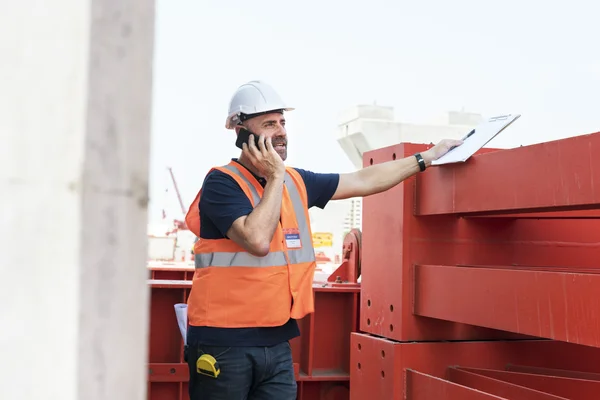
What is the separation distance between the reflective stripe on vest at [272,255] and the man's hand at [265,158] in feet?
0.35

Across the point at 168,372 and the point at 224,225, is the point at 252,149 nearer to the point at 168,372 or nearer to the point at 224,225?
the point at 224,225

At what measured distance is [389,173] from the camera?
11.6 ft

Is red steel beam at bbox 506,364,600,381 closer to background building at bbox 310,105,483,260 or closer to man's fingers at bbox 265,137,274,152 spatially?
man's fingers at bbox 265,137,274,152

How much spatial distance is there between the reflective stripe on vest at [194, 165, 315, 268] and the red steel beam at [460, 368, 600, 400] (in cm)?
104

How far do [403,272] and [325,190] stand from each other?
0.56m

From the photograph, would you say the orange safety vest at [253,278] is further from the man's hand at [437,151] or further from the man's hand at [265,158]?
the man's hand at [437,151]

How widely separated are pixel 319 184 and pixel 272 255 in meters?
0.53

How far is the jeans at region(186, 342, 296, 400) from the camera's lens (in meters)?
3.19

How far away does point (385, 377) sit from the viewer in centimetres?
365

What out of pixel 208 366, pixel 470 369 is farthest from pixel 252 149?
pixel 470 369

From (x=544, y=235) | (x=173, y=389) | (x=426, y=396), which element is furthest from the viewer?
(x=173, y=389)

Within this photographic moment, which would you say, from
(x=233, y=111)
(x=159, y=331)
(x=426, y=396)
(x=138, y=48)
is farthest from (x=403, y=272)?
(x=138, y=48)

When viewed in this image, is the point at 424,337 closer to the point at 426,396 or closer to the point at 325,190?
the point at 426,396

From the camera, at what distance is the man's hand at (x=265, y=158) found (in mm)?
3248
